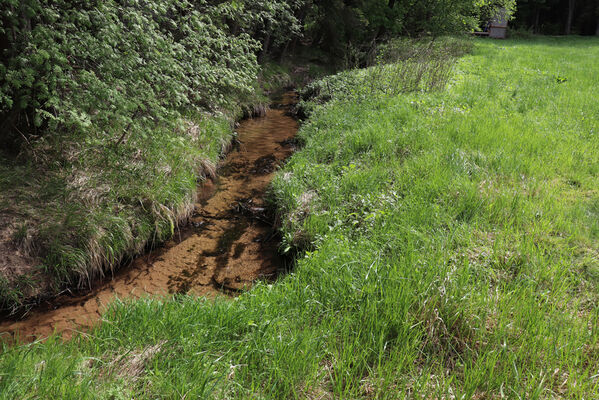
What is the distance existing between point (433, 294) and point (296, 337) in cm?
117

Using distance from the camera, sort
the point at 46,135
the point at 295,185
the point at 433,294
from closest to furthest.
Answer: the point at 433,294
the point at 46,135
the point at 295,185

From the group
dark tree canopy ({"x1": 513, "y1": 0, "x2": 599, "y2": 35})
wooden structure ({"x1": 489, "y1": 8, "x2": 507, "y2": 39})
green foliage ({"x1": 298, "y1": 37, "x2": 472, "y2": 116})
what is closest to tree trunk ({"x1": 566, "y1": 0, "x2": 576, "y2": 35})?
dark tree canopy ({"x1": 513, "y1": 0, "x2": 599, "y2": 35})

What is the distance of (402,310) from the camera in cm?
286

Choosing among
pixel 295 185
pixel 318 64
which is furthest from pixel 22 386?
pixel 318 64

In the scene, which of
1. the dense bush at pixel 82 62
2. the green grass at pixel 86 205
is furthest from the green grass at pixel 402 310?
the dense bush at pixel 82 62

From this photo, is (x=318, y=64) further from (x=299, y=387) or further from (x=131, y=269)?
(x=299, y=387)

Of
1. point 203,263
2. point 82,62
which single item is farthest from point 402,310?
point 82,62

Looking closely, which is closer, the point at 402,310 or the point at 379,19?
the point at 402,310

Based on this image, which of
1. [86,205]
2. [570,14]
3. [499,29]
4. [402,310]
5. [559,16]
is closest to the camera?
[402,310]

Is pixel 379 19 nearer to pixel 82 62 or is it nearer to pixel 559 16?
pixel 82 62

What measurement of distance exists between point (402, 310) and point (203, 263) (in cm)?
314

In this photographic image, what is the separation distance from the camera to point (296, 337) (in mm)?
2695

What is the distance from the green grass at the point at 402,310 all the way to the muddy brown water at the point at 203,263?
1.90 feet

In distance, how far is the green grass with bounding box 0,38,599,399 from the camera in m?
2.34
